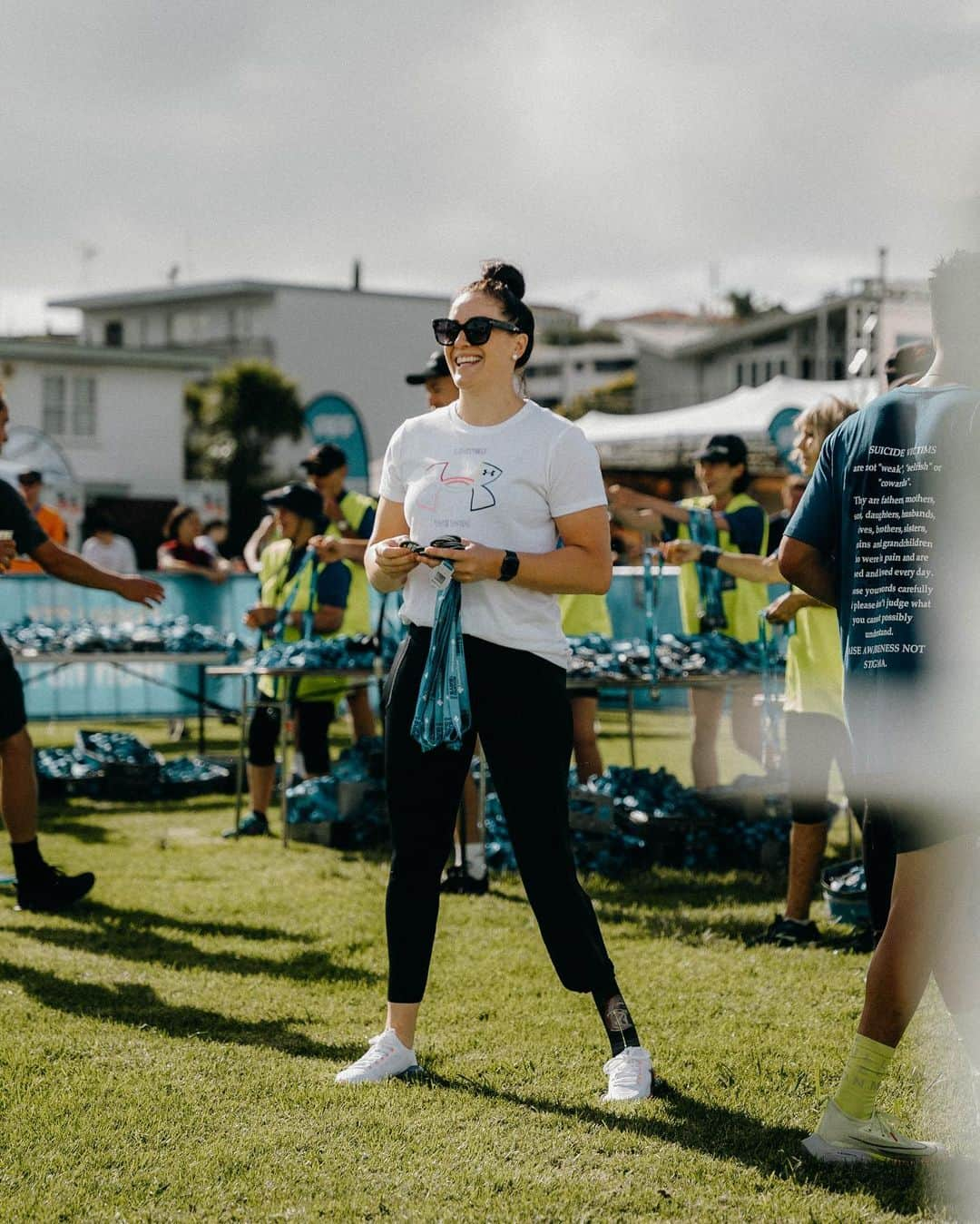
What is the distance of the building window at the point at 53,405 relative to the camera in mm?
54312

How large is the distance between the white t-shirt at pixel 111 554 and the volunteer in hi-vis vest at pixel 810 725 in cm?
1048

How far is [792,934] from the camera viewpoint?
6.50 metres

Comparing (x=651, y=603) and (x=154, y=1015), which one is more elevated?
(x=651, y=603)

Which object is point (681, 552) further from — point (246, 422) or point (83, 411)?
point (246, 422)

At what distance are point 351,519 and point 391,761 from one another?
5.04 metres

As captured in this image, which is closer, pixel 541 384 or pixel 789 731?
pixel 789 731

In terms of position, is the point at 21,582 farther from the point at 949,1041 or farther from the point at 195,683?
the point at 949,1041

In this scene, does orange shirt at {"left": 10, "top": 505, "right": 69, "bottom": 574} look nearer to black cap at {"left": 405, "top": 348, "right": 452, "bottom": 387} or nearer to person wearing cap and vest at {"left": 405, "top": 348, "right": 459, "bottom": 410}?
black cap at {"left": 405, "top": 348, "right": 452, "bottom": 387}

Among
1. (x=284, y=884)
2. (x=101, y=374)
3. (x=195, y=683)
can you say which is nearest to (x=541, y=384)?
(x=101, y=374)

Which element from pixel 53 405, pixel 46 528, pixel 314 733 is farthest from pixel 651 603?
pixel 53 405

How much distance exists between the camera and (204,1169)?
388 centimetres

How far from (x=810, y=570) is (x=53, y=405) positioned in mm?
53409

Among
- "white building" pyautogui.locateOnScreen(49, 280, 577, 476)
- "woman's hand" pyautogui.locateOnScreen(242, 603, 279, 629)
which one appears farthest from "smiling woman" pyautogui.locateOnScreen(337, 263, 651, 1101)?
"white building" pyautogui.locateOnScreen(49, 280, 577, 476)

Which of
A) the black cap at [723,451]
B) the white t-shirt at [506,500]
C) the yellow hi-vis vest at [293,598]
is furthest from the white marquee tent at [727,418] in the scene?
the white t-shirt at [506,500]
